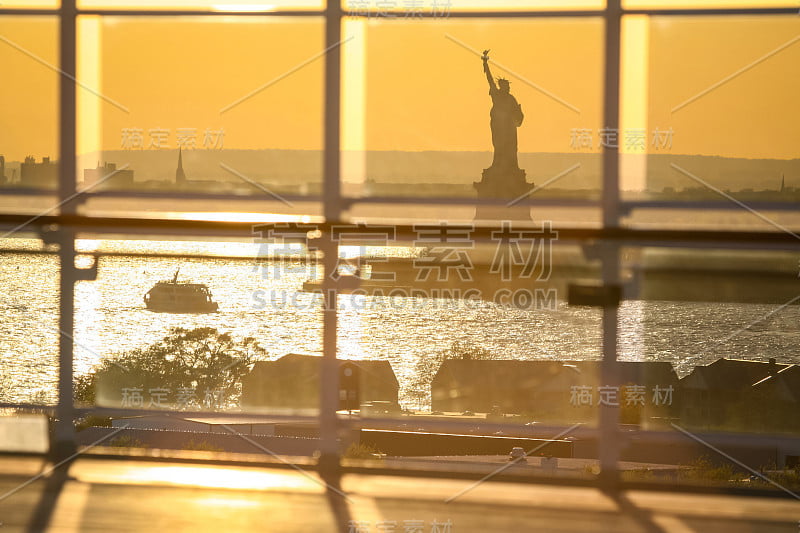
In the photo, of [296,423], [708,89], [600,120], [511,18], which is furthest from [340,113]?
[708,89]

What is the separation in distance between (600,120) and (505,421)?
62 cm

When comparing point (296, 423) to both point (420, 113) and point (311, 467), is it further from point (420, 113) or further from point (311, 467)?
point (420, 113)

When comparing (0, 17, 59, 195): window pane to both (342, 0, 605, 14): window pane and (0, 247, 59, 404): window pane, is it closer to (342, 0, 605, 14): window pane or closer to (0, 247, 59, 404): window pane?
(0, 247, 59, 404): window pane

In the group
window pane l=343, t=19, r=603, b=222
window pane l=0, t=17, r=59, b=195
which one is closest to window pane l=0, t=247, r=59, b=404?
window pane l=0, t=17, r=59, b=195

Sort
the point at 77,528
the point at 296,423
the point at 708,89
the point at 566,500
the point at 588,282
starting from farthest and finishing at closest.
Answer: the point at 708,89, the point at 296,423, the point at 588,282, the point at 566,500, the point at 77,528

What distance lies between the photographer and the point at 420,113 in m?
2.06

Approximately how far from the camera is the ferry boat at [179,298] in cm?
196

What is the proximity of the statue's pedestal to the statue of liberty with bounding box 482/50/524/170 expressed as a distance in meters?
0.07

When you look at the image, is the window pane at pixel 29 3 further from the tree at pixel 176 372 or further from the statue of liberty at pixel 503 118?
the statue of liberty at pixel 503 118

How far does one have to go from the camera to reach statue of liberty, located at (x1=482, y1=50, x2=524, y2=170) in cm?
199

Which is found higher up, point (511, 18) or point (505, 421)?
point (511, 18)

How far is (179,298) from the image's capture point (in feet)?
6.49

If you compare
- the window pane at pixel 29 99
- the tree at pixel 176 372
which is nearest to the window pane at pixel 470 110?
the tree at pixel 176 372

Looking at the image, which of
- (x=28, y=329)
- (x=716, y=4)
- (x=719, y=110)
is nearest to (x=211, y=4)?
(x=28, y=329)
